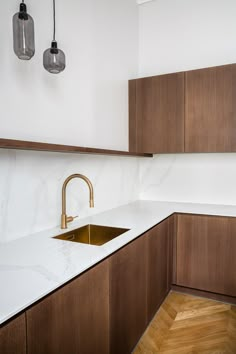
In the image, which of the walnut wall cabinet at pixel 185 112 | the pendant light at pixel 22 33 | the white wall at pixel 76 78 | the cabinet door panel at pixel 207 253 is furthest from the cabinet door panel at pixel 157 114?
the pendant light at pixel 22 33

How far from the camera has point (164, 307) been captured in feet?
7.12

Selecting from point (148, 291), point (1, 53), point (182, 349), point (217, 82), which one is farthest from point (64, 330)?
point (217, 82)

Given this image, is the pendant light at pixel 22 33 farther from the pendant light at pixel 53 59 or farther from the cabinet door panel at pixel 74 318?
the cabinet door panel at pixel 74 318

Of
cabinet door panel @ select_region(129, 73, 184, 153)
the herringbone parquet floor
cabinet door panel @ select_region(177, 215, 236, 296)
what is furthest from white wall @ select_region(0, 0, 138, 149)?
the herringbone parquet floor

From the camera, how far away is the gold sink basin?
1704 millimetres

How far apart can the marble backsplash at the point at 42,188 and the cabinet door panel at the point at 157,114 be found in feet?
1.62

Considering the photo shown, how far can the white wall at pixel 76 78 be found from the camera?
55.7 inches

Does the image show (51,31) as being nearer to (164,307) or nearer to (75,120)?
(75,120)

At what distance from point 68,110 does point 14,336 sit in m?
1.44

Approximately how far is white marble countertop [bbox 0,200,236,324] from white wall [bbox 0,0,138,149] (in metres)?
0.60

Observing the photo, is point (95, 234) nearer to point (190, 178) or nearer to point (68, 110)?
point (68, 110)

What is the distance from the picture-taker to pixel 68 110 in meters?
1.83

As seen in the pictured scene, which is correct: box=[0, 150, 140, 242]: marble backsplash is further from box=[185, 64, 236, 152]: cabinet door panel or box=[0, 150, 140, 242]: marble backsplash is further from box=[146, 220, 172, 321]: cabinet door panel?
box=[185, 64, 236, 152]: cabinet door panel

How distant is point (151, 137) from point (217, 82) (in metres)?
0.77
